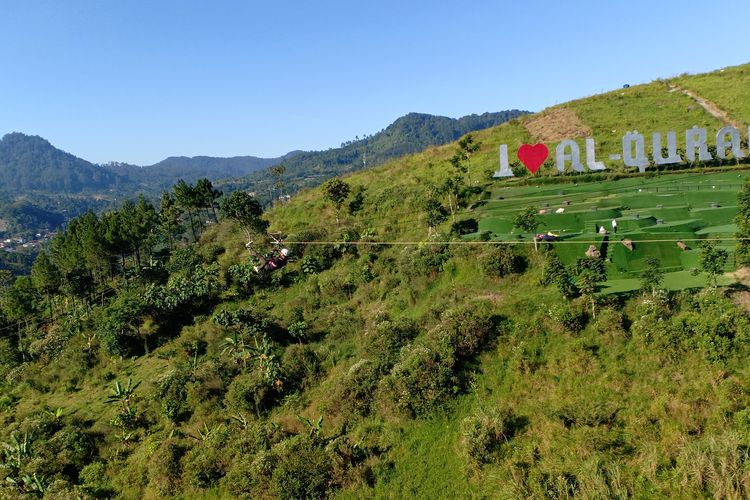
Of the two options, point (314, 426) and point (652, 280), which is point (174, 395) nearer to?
point (314, 426)

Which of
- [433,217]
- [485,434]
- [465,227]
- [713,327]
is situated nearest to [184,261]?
[433,217]

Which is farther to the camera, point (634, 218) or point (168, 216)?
point (168, 216)

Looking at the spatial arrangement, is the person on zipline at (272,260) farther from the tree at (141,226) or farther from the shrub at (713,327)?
the shrub at (713,327)

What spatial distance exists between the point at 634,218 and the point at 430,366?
1650 cm

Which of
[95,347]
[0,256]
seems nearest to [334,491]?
[95,347]

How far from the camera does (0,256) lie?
5763 inches

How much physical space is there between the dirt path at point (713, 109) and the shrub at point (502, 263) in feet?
98.1

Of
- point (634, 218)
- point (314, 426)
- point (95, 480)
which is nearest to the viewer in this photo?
point (314, 426)

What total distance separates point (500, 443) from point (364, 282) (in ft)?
57.1

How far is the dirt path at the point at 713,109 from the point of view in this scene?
41.8 metres

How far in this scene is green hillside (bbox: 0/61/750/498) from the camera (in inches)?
595

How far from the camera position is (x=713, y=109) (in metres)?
45.6

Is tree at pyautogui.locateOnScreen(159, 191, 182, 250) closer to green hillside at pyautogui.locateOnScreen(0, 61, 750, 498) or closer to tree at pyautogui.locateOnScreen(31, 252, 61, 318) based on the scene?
tree at pyautogui.locateOnScreen(31, 252, 61, 318)

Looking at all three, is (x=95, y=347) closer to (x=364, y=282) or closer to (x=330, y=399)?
(x=364, y=282)
